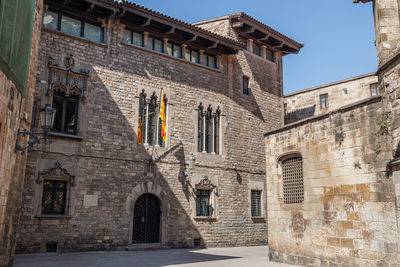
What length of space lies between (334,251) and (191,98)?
10.2 metres

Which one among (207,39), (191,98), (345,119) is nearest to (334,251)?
(345,119)

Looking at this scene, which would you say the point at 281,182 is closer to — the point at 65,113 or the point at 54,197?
the point at 54,197

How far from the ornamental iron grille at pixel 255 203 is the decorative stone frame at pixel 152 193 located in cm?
508

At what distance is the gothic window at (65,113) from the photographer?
1435cm

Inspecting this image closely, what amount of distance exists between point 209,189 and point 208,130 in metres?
2.80

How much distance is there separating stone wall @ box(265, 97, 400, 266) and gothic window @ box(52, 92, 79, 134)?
25.4 ft

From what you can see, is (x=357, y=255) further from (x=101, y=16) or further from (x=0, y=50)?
(x=101, y=16)

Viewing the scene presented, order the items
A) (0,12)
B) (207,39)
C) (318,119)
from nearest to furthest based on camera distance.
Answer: (0,12) → (318,119) → (207,39)

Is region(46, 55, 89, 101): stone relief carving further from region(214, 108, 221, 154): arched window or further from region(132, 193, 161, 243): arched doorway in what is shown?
region(214, 108, 221, 154): arched window

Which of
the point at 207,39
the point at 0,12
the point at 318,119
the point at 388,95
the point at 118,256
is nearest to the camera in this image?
the point at 0,12

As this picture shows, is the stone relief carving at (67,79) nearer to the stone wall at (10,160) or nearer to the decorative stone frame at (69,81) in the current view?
the decorative stone frame at (69,81)

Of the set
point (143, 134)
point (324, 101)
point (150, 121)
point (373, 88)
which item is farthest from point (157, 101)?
point (373, 88)

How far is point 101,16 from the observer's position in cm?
1561

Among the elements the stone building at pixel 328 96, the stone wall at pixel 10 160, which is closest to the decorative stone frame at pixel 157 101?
the stone wall at pixel 10 160
